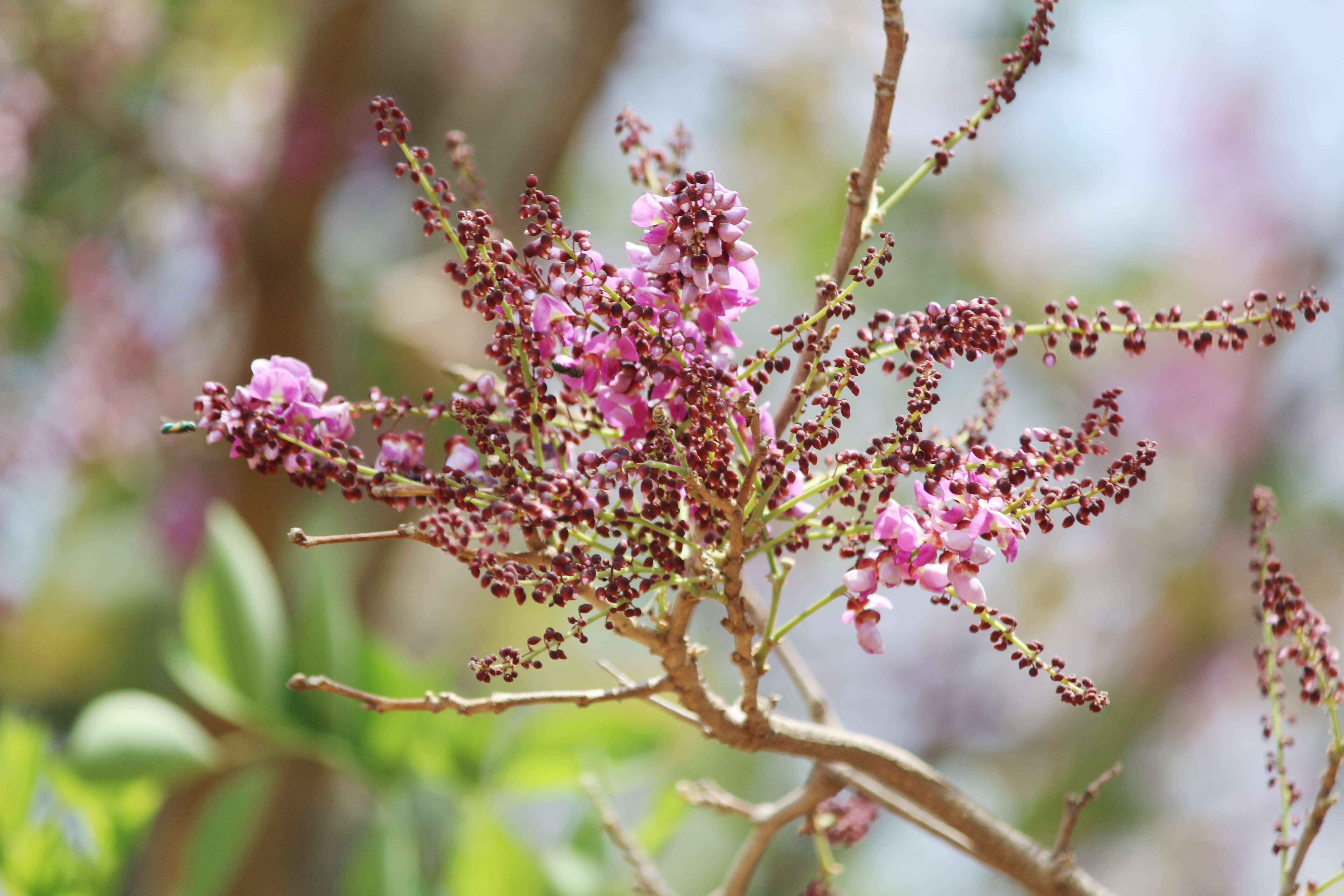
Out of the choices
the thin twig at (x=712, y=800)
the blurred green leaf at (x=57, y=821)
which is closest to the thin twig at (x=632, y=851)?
the thin twig at (x=712, y=800)

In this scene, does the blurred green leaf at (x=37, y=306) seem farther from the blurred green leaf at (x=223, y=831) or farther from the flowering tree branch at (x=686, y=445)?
the flowering tree branch at (x=686, y=445)

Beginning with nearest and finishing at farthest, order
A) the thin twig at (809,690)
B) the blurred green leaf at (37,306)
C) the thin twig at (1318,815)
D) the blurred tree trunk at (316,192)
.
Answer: the thin twig at (1318,815), the thin twig at (809,690), the blurred tree trunk at (316,192), the blurred green leaf at (37,306)

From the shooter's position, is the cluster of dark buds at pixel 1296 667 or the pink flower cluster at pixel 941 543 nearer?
the pink flower cluster at pixel 941 543

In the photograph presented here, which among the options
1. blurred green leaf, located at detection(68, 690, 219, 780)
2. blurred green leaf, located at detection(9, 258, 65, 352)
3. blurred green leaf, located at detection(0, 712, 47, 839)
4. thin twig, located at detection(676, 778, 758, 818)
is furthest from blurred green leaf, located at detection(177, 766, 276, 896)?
blurred green leaf, located at detection(9, 258, 65, 352)

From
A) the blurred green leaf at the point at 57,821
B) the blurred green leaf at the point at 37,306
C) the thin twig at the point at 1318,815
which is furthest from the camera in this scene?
the blurred green leaf at the point at 37,306

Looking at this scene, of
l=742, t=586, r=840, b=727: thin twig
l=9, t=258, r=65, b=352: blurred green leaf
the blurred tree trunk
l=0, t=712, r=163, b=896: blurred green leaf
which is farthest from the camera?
l=9, t=258, r=65, b=352: blurred green leaf

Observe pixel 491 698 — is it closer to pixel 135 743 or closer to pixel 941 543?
pixel 941 543

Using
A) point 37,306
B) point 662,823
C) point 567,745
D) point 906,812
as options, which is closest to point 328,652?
point 567,745

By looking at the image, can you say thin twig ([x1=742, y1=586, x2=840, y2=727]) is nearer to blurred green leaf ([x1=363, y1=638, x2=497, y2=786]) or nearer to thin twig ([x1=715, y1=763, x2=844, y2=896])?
thin twig ([x1=715, y1=763, x2=844, y2=896])
